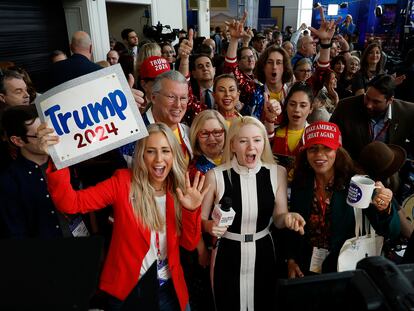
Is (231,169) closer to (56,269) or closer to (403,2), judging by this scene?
(56,269)

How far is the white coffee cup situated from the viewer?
1.65 metres

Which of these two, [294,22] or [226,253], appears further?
[294,22]

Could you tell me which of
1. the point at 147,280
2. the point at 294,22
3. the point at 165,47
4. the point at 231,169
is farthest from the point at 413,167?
the point at 294,22

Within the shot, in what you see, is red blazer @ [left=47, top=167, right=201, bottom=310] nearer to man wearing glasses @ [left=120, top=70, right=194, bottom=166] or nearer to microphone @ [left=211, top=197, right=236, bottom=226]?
microphone @ [left=211, top=197, right=236, bottom=226]

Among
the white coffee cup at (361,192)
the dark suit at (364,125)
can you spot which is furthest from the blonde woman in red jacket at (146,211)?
the dark suit at (364,125)

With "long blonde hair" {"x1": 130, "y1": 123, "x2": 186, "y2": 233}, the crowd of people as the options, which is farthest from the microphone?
"long blonde hair" {"x1": 130, "y1": 123, "x2": 186, "y2": 233}

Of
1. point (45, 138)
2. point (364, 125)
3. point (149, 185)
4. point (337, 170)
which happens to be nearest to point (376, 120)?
point (364, 125)

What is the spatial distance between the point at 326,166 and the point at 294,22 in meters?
22.7

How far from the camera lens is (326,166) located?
200 cm

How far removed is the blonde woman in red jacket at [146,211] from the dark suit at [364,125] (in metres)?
1.95

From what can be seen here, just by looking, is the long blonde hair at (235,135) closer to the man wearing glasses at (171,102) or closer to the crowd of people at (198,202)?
the crowd of people at (198,202)

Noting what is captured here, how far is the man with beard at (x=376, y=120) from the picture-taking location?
3.04 m

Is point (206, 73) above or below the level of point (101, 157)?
above

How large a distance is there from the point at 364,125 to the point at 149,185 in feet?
7.31
